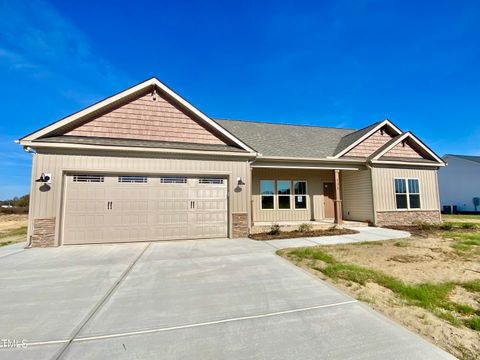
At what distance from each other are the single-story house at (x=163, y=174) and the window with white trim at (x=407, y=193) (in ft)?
0.18

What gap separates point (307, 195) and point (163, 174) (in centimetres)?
851

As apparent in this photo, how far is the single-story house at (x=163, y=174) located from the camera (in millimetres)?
8367

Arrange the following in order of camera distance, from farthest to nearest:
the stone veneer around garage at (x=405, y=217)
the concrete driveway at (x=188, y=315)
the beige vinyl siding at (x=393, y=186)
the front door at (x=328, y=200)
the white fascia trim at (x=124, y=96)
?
the front door at (x=328, y=200)
the beige vinyl siding at (x=393, y=186)
the stone veneer around garage at (x=405, y=217)
the white fascia trim at (x=124, y=96)
the concrete driveway at (x=188, y=315)

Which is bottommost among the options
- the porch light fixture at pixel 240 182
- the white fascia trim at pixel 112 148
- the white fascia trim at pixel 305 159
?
the porch light fixture at pixel 240 182

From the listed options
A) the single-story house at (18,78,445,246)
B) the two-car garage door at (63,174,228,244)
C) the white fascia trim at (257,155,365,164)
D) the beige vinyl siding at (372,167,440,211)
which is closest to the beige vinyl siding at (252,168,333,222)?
the single-story house at (18,78,445,246)

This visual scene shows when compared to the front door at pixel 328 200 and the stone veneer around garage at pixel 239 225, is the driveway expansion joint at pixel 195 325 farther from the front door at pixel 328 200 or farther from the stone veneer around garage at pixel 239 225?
the front door at pixel 328 200

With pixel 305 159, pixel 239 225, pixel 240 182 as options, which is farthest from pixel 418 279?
pixel 305 159

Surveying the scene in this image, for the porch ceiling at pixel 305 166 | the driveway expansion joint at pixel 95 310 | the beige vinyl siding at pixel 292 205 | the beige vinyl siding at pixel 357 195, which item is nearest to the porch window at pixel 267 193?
the beige vinyl siding at pixel 292 205

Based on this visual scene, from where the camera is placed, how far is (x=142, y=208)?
352 inches

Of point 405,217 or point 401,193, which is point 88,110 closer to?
Answer: point 401,193

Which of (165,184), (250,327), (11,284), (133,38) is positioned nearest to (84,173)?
(165,184)

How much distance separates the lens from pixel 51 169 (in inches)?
327

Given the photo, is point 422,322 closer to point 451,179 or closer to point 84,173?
point 84,173

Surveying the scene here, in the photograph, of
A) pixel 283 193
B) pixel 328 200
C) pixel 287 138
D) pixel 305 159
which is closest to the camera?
pixel 305 159
